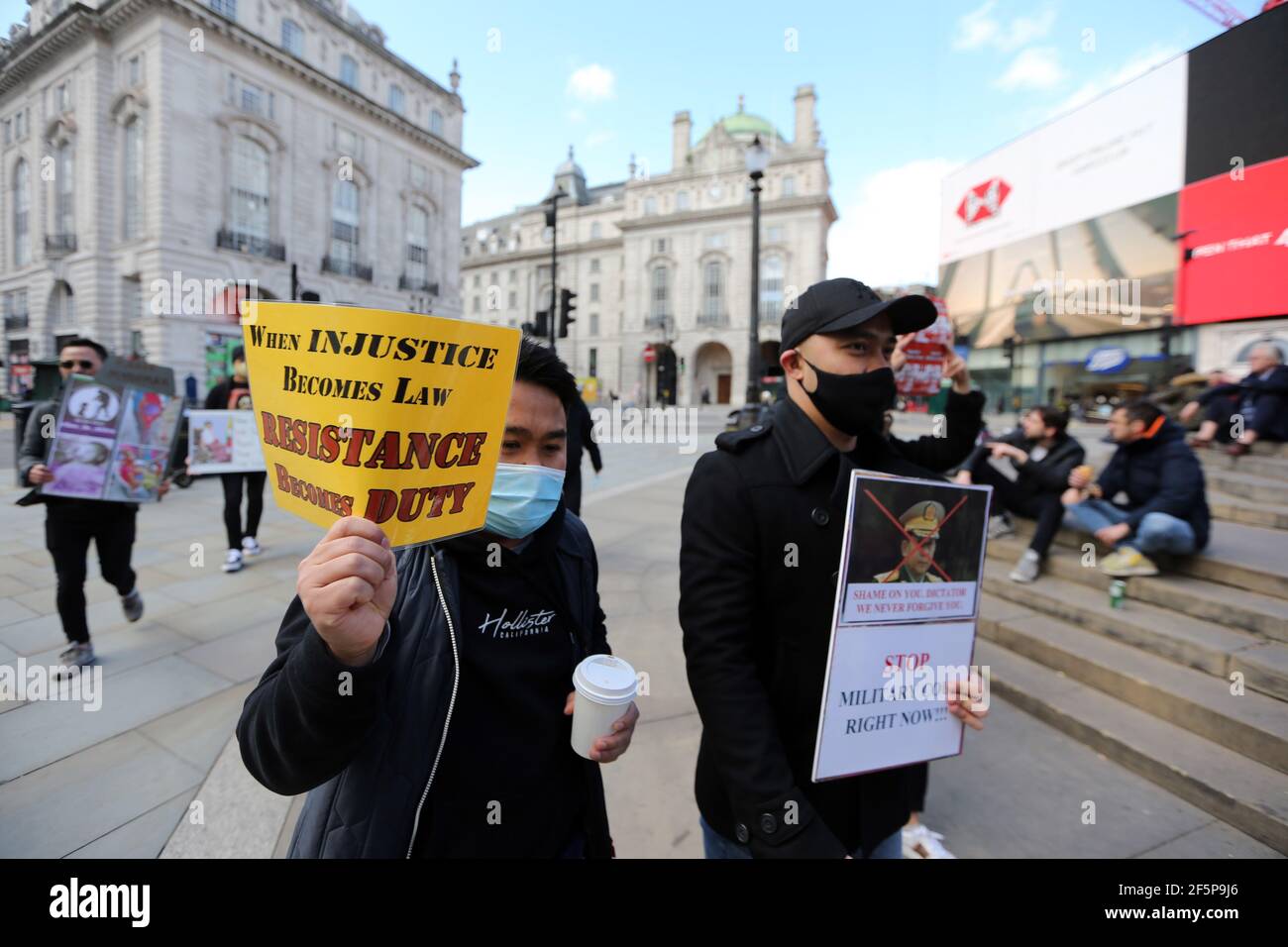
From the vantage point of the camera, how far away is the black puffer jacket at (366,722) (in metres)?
0.88

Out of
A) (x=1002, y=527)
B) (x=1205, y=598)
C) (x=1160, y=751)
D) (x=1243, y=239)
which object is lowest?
(x=1160, y=751)

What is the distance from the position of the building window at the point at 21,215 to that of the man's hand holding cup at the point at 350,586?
4000 centimetres

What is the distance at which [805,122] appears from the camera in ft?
154

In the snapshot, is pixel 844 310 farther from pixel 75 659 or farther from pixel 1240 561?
pixel 75 659

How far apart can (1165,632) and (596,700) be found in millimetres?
3932

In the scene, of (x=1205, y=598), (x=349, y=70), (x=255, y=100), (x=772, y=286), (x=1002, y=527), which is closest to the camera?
(x=1205, y=598)

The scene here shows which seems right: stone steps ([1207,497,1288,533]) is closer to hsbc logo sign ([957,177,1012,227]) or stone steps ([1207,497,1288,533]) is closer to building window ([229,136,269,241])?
hsbc logo sign ([957,177,1012,227])

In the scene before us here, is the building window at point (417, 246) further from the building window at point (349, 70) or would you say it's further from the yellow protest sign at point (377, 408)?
the yellow protest sign at point (377, 408)

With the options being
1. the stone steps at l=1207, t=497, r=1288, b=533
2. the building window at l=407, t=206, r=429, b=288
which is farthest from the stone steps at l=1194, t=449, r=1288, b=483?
the building window at l=407, t=206, r=429, b=288

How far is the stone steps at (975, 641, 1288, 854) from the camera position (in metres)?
2.36

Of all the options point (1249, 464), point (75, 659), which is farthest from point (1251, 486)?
point (75, 659)
